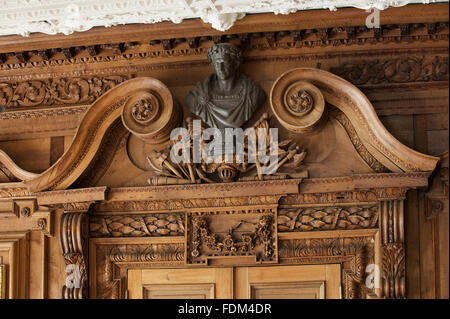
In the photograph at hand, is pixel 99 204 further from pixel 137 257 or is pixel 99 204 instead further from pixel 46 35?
pixel 46 35

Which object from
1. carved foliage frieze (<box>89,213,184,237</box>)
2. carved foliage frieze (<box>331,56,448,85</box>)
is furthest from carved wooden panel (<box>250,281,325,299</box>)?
carved foliage frieze (<box>331,56,448,85</box>)

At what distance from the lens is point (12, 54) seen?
Answer: 4.76 metres

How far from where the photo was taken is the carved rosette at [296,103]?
4.29m

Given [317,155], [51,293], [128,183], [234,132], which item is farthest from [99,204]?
[317,155]

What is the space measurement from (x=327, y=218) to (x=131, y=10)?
175cm

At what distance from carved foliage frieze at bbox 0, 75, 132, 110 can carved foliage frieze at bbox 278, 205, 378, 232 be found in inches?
55.2

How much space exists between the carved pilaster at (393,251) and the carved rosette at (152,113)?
1.43 meters

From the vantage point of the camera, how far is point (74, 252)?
4469 mm

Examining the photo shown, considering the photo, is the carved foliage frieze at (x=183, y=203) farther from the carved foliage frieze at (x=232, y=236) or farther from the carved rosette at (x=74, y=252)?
the carved rosette at (x=74, y=252)

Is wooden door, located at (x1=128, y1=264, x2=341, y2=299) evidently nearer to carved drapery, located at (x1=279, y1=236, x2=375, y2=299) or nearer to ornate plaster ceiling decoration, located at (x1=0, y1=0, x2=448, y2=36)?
carved drapery, located at (x1=279, y1=236, x2=375, y2=299)

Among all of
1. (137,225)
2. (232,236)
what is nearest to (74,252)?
(137,225)

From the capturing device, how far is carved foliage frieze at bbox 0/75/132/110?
15.4 feet

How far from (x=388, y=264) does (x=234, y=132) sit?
122 cm

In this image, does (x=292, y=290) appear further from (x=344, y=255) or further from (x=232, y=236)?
(x=232, y=236)
